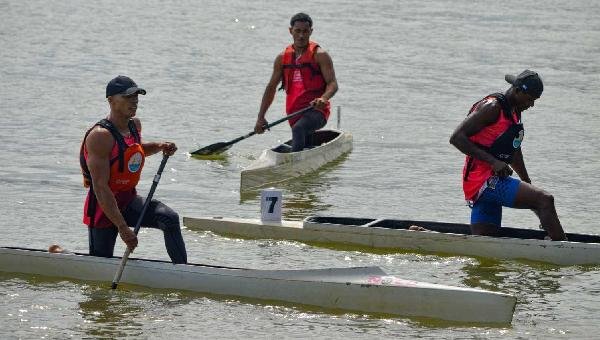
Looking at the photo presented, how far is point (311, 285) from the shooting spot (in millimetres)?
11992

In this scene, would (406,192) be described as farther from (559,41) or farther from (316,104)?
(559,41)

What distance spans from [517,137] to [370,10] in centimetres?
3265

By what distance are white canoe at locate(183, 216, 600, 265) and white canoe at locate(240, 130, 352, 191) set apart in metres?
2.94

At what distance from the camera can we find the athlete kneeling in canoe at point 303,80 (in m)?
18.3

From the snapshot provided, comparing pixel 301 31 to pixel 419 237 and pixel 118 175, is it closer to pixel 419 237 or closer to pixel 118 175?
pixel 419 237

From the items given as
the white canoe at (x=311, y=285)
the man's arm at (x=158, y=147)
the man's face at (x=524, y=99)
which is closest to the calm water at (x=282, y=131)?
the white canoe at (x=311, y=285)

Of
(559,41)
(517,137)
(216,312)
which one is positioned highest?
(559,41)

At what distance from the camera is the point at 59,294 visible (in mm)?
12477

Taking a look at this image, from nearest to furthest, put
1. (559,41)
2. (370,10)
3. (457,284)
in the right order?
(457,284) → (559,41) → (370,10)

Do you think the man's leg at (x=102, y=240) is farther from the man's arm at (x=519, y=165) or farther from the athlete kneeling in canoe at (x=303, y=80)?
the athlete kneeling in canoe at (x=303, y=80)

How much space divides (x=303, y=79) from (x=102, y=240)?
6.74 meters

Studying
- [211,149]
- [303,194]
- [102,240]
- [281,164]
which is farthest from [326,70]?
[102,240]

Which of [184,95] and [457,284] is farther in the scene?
[184,95]

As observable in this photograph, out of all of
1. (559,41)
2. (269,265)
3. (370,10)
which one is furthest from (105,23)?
(269,265)
